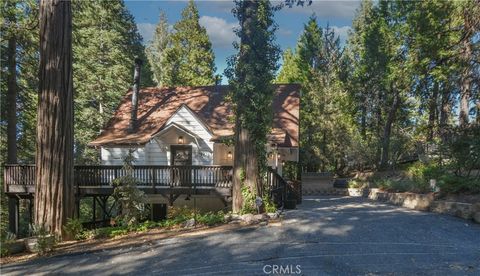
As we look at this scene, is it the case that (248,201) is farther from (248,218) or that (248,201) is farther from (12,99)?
(12,99)

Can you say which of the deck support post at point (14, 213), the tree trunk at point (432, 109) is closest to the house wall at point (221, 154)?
the deck support post at point (14, 213)

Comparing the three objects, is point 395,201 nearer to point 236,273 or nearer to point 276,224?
point 276,224

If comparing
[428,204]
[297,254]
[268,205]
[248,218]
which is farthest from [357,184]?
[297,254]

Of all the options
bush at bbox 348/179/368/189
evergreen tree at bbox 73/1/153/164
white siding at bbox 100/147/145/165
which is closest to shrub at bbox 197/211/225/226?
white siding at bbox 100/147/145/165

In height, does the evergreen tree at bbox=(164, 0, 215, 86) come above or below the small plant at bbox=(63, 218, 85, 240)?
above

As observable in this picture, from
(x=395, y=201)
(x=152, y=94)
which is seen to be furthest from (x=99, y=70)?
(x=395, y=201)

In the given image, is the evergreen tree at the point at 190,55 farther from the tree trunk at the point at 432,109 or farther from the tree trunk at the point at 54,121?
the tree trunk at the point at 54,121

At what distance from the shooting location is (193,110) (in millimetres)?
19156

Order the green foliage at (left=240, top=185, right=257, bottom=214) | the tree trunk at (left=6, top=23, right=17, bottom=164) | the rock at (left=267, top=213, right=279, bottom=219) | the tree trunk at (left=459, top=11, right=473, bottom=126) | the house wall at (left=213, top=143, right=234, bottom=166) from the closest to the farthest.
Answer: the rock at (left=267, top=213, right=279, bottom=219)
the green foliage at (left=240, top=185, right=257, bottom=214)
the tree trunk at (left=459, top=11, right=473, bottom=126)
the house wall at (left=213, top=143, right=234, bottom=166)
the tree trunk at (left=6, top=23, right=17, bottom=164)

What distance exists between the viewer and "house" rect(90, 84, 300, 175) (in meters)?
18.2

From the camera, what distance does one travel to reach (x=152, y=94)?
75.4 feet

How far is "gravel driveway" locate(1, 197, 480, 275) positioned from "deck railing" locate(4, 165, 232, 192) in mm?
5407

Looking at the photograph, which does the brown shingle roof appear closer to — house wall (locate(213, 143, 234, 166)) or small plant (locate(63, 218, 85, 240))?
house wall (locate(213, 143, 234, 166))

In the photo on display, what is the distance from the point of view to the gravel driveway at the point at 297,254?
20.7ft
